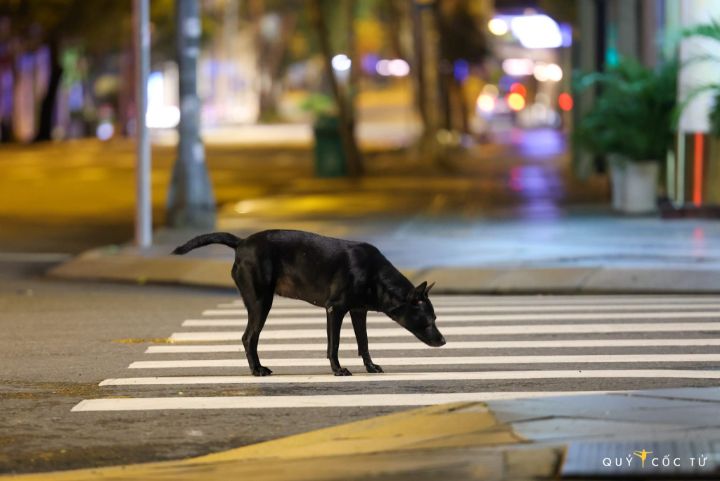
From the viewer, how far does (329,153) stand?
39094mm

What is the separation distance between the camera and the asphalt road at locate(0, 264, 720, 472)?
893cm

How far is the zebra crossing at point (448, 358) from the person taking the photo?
990 cm

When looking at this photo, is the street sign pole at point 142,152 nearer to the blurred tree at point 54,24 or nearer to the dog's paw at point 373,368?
the dog's paw at point 373,368

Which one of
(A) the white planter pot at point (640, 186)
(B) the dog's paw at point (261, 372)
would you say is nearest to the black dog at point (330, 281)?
(B) the dog's paw at point (261, 372)

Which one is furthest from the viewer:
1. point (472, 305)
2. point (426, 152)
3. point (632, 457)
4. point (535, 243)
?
point (426, 152)

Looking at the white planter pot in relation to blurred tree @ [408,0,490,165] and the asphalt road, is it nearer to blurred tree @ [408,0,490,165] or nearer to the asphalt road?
the asphalt road

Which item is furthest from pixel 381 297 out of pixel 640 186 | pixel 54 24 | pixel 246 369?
pixel 54 24

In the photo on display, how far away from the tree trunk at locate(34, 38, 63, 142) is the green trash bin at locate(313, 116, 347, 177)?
→ 2889 centimetres

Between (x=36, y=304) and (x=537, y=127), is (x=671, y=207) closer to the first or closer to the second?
(x=36, y=304)

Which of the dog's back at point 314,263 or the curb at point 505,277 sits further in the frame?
the curb at point 505,277

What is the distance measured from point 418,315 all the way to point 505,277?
6857mm

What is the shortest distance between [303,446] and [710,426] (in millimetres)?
2165

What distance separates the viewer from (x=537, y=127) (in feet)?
315

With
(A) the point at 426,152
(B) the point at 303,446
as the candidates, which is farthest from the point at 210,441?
(A) the point at 426,152
